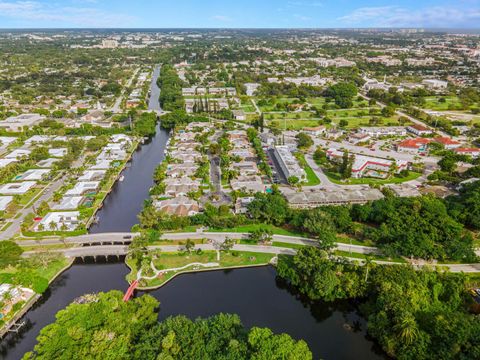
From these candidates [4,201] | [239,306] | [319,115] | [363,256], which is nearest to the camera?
[239,306]

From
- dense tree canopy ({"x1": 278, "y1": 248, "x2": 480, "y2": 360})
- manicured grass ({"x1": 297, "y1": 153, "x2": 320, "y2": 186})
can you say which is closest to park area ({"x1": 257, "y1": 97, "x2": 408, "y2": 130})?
manicured grass ({"x1": 297, "y1": 153, "x2": 320, "y2": 186})

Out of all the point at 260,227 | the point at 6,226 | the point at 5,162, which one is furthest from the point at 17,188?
the point at 260,227

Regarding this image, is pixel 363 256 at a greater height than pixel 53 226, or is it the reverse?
pixel 53 226

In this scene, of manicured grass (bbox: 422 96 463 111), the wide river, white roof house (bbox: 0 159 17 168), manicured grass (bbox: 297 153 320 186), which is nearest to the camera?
the wide river

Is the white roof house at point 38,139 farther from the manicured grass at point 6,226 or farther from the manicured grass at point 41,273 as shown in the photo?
the manicured grass at point 41,273

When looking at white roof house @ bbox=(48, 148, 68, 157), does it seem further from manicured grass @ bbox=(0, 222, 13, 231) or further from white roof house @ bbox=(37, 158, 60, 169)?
manicured grass @ bbox=(0, 222, 13, 231)

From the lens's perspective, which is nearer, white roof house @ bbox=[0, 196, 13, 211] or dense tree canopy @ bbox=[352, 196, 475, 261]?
dense tree canopy @ bbox=[352, 196, 475, 261]

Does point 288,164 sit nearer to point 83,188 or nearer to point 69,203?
point 83,188

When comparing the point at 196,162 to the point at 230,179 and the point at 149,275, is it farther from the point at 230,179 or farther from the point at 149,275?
the point at 149,275
